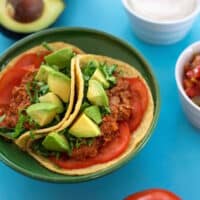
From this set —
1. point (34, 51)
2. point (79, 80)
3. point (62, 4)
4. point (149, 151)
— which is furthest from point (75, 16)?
point (149, 151)

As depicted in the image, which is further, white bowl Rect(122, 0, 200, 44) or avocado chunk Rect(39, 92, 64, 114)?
white bowl Rect(122, 0, 200, 44)

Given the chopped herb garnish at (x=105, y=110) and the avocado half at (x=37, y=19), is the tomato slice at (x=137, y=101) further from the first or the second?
the avocado half at (x=37, y=19)

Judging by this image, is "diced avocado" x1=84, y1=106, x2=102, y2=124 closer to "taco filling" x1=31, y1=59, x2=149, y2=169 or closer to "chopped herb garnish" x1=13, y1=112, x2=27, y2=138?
"taco filling" x1=31, y1=59, x2=149, y2=169

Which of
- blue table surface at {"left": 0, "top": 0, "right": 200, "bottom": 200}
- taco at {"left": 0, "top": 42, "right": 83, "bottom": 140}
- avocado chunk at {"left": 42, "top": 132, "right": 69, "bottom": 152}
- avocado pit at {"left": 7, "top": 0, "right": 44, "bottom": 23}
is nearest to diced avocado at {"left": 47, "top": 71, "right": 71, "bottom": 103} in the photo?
taco at {"left": 0, "top": 42, "right": 83, "bottom": 140}

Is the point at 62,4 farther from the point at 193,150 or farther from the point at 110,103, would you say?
the point at 193,150

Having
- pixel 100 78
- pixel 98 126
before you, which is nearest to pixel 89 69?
pixel 100 78

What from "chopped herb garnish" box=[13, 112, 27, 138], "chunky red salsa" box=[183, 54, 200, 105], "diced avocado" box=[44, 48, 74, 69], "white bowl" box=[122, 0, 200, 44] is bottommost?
"chopped herb garnish" box=[13, 112, 27, 138]
